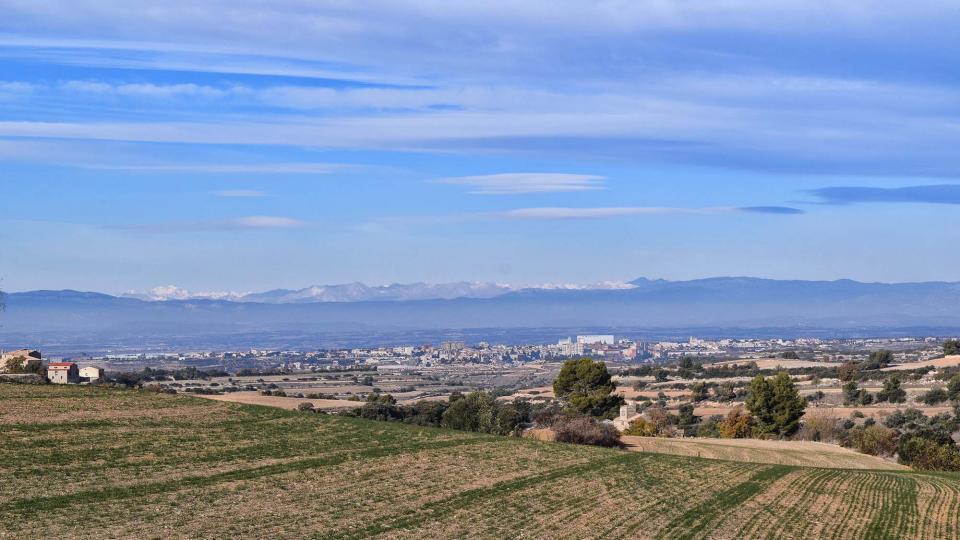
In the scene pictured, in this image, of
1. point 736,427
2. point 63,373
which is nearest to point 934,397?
point 736,427

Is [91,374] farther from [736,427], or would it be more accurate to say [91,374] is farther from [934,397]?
[934,397]

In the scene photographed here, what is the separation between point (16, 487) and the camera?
27172 millimetres

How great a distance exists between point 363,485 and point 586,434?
24525 millimetres

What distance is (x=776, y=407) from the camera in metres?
74.4

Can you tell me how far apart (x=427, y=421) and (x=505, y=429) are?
6.26m

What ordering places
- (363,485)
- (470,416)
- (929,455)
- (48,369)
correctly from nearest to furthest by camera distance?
1. (363,485)
2. (929,455)
3. (470,416)
4. (48,369)

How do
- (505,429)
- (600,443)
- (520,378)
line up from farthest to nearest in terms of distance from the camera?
(520,378), (505,429), (600,443)

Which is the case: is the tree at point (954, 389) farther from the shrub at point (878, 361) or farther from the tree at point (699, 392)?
the shrub at point (878, 361)

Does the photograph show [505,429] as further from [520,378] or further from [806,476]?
[520,378]

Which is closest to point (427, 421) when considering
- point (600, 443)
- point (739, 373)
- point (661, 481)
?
point (600, 443)

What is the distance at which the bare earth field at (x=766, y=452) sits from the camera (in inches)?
2144

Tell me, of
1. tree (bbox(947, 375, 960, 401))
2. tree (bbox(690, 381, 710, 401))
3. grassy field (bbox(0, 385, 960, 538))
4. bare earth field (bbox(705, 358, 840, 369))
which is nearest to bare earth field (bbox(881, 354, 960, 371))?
bare earth field (bbox(705, 358, 840, 369))

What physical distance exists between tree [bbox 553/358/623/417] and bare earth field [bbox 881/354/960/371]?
54214 mm

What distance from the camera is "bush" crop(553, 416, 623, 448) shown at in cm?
5503
